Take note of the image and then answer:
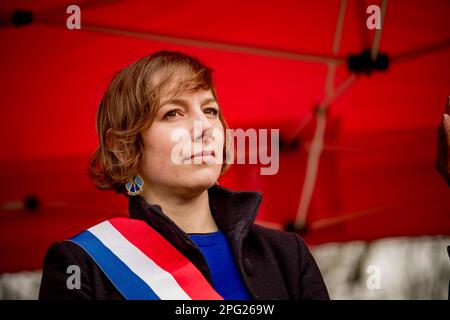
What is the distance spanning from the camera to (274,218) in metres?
2.32

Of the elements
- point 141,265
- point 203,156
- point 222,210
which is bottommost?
point 141,265

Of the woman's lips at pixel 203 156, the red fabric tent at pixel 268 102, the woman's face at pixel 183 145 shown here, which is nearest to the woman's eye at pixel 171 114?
the woman's face at pixel 183 145

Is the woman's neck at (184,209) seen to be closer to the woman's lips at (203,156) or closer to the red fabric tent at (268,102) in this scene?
the woman's lips at (203,156)

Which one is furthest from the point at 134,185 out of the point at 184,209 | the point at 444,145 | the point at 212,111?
the point at 444,145

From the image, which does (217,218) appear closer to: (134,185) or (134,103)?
(134,185)

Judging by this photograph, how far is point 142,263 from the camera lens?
4.92 ft

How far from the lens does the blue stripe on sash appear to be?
55.9 inches

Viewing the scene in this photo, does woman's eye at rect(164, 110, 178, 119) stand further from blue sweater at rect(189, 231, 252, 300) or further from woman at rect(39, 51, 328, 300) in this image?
blue sweater at rect(189, 231, 252, 300)

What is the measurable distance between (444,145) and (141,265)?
714 millimetres

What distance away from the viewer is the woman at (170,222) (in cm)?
142

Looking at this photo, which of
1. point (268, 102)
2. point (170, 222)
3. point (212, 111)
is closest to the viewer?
point (170, 222)
